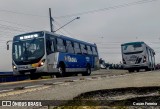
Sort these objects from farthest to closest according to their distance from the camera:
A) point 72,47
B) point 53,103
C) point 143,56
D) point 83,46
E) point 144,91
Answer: point 143,56 < point 83,46 < point 72,47 < point 144,91 < point 53,103

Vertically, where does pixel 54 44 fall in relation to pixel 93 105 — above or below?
above

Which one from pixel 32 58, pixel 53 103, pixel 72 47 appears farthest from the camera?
pixel 72 47

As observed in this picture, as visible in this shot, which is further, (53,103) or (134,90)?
(134,90)

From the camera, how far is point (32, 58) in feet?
72.3

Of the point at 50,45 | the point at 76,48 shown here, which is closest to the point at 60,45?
the point at 50,45

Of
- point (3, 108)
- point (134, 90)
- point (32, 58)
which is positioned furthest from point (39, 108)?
point (32, 58)

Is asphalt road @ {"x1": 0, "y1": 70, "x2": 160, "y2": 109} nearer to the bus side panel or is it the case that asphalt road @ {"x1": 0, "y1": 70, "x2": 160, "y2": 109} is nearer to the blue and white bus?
the blue and white bus

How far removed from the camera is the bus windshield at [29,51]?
2191cm

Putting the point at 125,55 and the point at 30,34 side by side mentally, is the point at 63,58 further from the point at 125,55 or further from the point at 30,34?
the point at 125,55

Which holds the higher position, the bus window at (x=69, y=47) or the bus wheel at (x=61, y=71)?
the bus window at (x=69, y=47)

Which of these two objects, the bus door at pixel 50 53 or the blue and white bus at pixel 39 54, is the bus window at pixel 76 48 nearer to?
the blue and white bus at pixel 39 54

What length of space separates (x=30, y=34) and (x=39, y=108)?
16.9 metres

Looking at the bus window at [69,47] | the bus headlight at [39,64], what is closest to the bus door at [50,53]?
the bus headlight at [39,64]

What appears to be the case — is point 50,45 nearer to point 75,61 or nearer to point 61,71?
point 61,71
